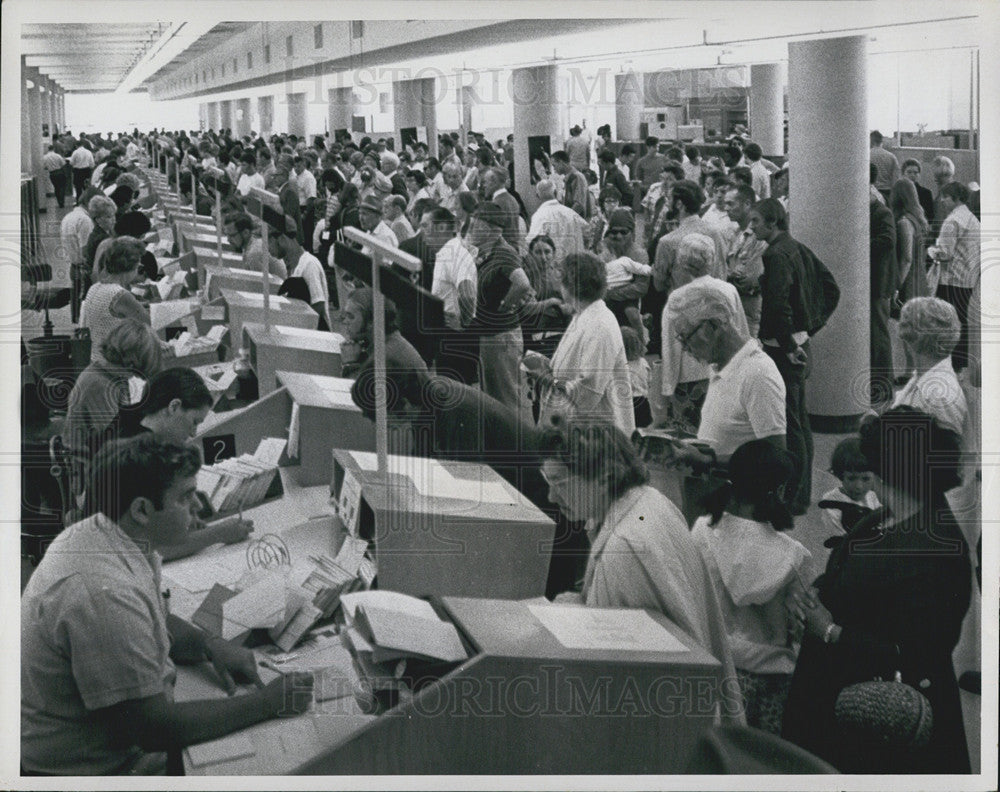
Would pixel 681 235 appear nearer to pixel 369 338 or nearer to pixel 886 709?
pixel 369 338

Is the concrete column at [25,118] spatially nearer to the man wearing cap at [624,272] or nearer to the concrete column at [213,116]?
the man wearing cap at [624,272]

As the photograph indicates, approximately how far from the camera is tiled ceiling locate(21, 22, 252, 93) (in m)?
4.14

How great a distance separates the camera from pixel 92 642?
296cm

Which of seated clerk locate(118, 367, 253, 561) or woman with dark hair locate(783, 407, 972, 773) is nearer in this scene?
woman with dark hair locate(783, 407, 972, 773)

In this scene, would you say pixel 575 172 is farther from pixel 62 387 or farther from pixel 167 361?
pixel 62 387

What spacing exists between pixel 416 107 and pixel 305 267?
1.91m

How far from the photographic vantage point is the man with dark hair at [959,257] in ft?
13.5

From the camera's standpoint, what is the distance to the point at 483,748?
325cm

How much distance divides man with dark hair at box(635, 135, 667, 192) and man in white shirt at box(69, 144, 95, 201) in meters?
4.38

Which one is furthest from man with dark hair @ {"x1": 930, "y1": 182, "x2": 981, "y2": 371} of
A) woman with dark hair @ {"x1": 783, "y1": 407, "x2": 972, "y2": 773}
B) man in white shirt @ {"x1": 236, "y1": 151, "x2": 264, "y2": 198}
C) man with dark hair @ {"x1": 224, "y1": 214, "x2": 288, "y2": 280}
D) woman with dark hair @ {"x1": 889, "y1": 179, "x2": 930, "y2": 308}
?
man in white shirt @ {"x1": 236, "y1": 151, "x2": 264, "y2": 198}

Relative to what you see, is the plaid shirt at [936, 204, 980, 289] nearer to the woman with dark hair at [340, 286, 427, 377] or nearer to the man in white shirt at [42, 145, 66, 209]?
the woman with dark hair at [340, 286, 427, 377]

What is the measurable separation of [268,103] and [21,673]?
1010 cm

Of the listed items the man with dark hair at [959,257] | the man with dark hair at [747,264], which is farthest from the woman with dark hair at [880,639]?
the man with dark hair at [747,264]

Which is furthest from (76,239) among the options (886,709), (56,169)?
(886,709)
